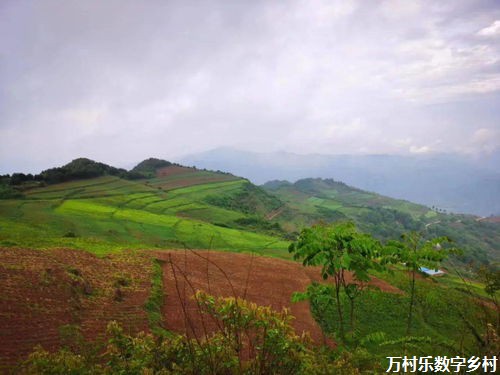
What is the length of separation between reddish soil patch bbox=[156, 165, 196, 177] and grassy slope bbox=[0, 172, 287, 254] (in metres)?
35.1

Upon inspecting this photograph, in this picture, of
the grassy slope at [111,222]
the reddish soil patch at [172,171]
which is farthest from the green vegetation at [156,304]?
the reddish soil patch at [172,171]

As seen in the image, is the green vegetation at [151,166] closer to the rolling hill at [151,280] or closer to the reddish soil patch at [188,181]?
the reddish soil patch at [188,181]

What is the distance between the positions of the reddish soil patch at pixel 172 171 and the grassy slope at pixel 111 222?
3509cm

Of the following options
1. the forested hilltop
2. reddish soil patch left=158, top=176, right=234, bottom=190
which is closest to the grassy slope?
the forested hilltop

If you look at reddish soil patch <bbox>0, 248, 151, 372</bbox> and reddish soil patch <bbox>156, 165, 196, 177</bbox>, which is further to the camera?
reddish soil patch <bbox>156, 165, 196, 177</bbox>

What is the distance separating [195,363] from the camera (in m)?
3.75

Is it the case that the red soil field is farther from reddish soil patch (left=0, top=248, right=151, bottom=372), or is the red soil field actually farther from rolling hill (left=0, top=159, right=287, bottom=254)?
rolling hill (left=0, top=159, right=287, bottom=254)

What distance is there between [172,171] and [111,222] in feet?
229

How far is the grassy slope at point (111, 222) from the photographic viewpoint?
27.8m

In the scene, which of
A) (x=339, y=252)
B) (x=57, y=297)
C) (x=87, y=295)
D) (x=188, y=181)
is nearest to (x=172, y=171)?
(x=188, y=181)

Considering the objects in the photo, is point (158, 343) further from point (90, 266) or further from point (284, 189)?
point (284, 189)

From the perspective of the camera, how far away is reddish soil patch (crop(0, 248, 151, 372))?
38.2 ft

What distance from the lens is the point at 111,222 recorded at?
1545 inches

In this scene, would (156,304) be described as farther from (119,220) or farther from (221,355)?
(119,220)
